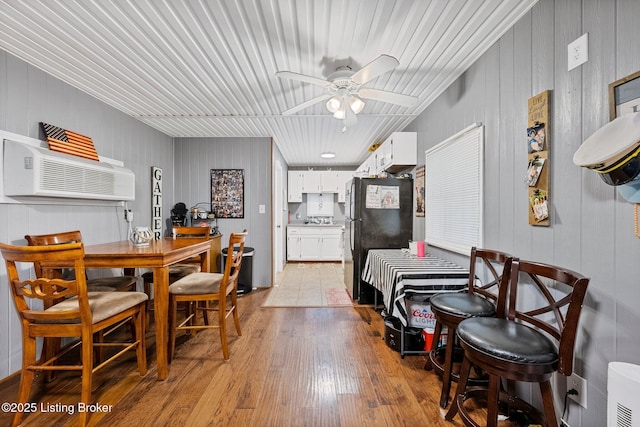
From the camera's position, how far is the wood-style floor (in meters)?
1.54

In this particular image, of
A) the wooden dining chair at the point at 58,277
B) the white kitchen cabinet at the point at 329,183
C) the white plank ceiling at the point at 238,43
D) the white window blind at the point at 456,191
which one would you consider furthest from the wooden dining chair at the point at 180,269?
the white kitchen cabinet at the point at 329,183

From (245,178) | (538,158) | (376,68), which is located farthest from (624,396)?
(245,178)

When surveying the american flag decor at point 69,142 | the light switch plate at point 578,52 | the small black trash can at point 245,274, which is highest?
the light switch plate at point 578,52

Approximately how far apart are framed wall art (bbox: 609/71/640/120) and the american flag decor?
357cm

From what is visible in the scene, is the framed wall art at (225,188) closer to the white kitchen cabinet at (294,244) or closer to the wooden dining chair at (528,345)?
the white kitchen cabinet at (294,244)

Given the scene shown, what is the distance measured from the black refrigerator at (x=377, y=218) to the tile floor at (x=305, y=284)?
0.65 meters

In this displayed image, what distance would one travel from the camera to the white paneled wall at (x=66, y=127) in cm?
193

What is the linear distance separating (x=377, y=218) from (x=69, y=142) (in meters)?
3.14

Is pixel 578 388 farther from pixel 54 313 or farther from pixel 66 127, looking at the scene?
pixel 66 127

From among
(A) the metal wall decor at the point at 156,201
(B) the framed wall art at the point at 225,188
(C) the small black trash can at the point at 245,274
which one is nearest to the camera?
(A) the metal wall decor at the point at 156,201

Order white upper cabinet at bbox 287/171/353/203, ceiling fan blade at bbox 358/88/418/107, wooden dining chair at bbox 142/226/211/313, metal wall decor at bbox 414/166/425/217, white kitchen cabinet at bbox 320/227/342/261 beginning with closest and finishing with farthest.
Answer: ceiling fan blade at bbox 358/88/418/107, wooden dining chair at bbox 142/226/211/313, metal wall decor at bbox 414/166/425/217, white kitchen cabinet at bbox 320/227/342/261, white upper cabinet at bbox 287/171/353/203

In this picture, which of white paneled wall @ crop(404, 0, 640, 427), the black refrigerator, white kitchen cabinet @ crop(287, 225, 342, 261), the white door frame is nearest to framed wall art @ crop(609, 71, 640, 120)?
white paneled wall @ crop(404, 0, 640, 427)

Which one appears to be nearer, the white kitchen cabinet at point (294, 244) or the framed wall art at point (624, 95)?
the framed wall art at point (624, 95)

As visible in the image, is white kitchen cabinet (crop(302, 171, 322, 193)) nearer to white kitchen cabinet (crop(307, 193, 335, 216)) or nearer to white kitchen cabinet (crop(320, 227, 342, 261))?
white kitchen cabinet (crop(307, 193, 335, 216))
